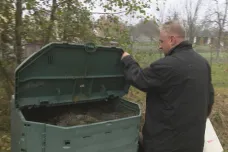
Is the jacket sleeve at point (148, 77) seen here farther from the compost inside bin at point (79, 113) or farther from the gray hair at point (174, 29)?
the compost inside bin at point (79, 113)

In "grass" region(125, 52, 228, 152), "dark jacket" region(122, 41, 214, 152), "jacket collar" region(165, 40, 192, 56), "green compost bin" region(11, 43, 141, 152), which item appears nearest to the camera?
"green compost bin" region(11, 43, 141, 152)

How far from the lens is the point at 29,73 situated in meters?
2.44

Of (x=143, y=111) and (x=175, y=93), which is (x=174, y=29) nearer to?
(x=175, y=93)

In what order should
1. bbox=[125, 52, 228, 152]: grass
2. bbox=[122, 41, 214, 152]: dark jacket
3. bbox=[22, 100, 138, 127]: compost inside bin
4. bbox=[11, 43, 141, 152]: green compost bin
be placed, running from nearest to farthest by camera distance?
bbox=[11, 43, 141, 152]: green compost bin → bbox=[122, 41, 214, 152]: dark jacket → bbox=[22, 100, 138, 127]: compost inside bin → bbox=[125, 52, 228, 152]: grass

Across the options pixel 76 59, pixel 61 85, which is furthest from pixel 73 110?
pixel 76 59

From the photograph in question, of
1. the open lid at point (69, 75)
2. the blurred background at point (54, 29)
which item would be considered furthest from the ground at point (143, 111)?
the open lid at point (69, 75)

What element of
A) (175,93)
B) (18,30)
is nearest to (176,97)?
(175,93)

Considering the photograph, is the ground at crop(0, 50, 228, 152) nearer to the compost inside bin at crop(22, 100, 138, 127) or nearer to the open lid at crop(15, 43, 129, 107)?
the compost inside bin at crop(22, 100, 138, 127)

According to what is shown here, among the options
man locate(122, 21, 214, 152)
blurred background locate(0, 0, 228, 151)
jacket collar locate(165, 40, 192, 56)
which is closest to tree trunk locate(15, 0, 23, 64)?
blurred background locate(0, 0, 228, 151)

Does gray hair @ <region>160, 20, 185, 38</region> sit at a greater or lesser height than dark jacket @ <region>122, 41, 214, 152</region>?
greater

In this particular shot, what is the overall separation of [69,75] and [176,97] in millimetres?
1095

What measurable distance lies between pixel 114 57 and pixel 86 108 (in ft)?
2.56

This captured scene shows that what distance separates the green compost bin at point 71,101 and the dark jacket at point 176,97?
1.03ft

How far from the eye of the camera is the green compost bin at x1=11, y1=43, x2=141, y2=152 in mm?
2250
